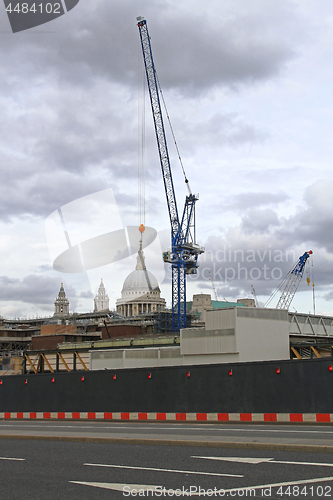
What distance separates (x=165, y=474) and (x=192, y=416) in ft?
61.2

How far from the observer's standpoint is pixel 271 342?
34625 mm

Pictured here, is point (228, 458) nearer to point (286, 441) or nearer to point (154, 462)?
point (154, 462)

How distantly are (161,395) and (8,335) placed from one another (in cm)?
15201

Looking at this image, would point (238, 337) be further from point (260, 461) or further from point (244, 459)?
point (260, 461)

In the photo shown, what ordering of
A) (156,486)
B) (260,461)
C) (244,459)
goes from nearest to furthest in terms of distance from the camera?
(156,486)
(260,461)
(244,459)

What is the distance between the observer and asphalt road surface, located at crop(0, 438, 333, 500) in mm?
9148

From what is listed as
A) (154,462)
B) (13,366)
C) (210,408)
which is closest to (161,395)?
(210,408)

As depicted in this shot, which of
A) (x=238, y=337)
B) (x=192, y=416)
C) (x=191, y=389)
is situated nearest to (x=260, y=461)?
(x=191, y=389)

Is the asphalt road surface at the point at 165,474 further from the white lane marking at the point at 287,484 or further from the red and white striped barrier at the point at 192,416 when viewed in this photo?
the red and white striped barrier at the point at 192,416

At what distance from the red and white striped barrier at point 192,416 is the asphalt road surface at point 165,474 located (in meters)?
11.6

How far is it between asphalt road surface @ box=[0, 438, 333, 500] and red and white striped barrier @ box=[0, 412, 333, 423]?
→ 38.2ft

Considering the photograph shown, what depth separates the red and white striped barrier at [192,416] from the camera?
2447 cm

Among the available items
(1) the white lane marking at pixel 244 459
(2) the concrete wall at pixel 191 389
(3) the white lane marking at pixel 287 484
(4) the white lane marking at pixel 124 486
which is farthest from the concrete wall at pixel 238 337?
(4) the white lane marking at pixel 124 486

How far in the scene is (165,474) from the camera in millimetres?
10844
